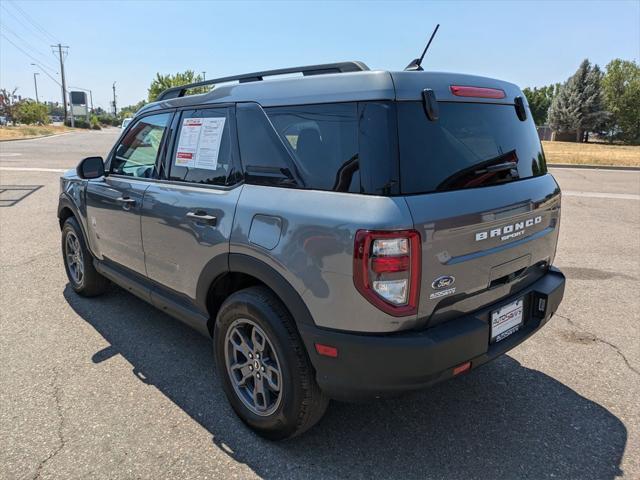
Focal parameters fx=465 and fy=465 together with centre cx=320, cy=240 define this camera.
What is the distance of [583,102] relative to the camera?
4388 centimetres

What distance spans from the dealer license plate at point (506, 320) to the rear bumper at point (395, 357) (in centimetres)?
10

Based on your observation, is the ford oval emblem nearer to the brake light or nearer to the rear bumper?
the rear bumper

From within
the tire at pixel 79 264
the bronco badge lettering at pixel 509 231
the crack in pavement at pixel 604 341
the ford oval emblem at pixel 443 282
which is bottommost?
the crack in pavement at pixel 604 341

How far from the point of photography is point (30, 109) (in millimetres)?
58000

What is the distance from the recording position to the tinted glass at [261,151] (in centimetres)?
237

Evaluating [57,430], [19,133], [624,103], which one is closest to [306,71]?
[57,430]

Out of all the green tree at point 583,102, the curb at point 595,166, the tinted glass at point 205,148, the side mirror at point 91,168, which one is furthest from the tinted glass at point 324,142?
the green tree at point 583,102

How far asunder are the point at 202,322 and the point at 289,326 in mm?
863

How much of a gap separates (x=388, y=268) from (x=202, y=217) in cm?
125

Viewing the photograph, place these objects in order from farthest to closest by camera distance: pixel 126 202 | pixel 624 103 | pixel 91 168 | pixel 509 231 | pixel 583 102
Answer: pixel 624 103, pixel 583 102, pixel 91 168, pixel 126 202, pixel 509 231

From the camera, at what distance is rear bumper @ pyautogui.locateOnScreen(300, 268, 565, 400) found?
1991mm

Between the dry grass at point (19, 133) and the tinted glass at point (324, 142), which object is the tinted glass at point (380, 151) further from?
the dry grass at point (19, 133)

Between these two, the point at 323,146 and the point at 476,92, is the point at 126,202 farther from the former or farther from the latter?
the point at 476,92

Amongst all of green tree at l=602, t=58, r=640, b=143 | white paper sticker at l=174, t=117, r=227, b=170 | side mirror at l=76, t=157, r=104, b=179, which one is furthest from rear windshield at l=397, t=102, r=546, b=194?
green tree at l=602, t=58, r=640, b=143
